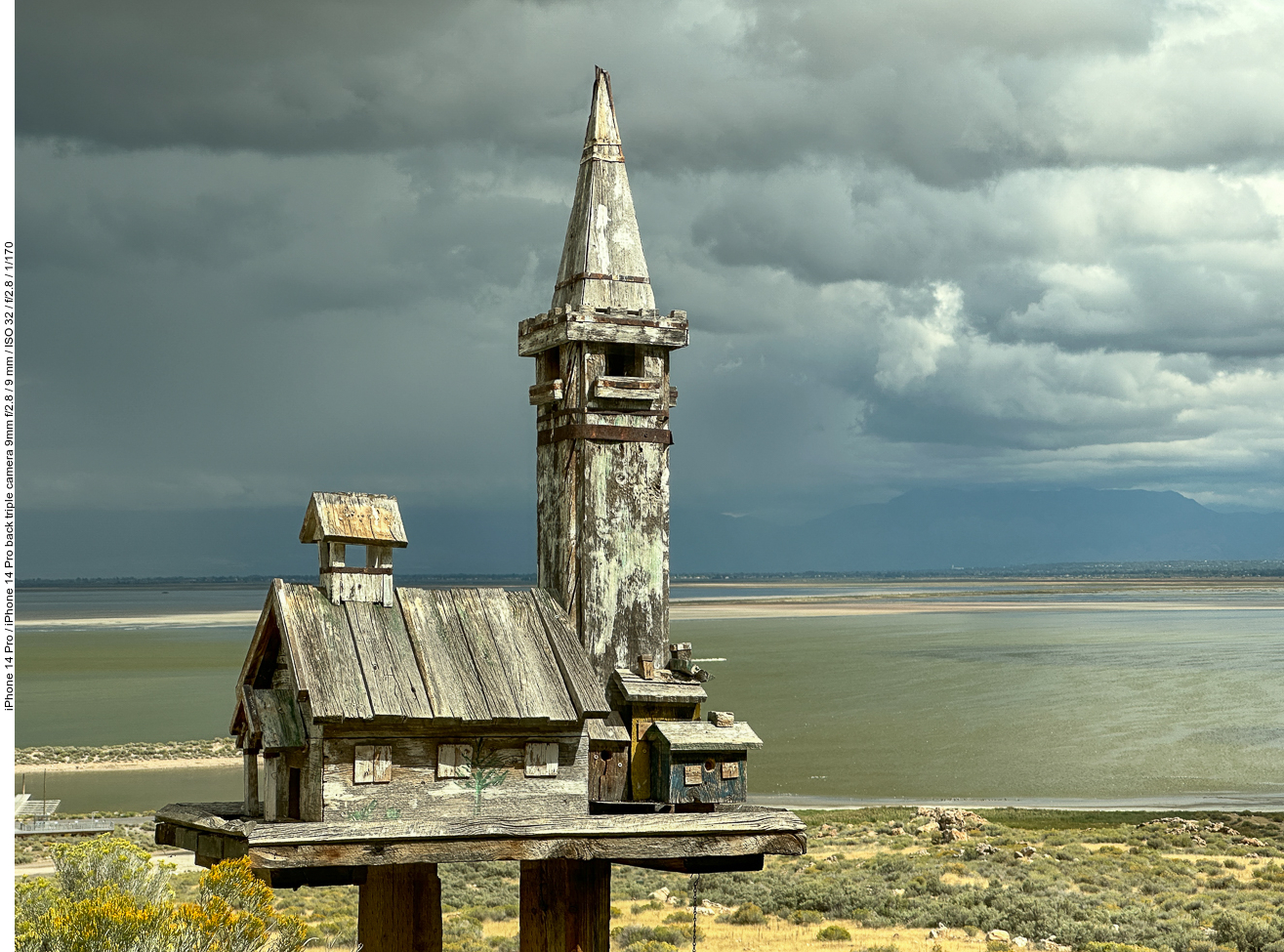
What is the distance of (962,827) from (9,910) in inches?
1086

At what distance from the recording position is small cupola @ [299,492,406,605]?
7414 mm

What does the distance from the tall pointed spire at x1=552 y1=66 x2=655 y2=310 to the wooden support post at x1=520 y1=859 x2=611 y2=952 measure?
313 centimetres

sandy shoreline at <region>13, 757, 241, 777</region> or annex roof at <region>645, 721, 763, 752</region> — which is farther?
sandy shoreline at <region>13, 757, 241, 777</region>

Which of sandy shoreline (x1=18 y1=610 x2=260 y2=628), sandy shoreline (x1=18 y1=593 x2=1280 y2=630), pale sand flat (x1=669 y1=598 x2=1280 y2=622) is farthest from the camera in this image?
pale sand flat (x1=669 y1=598 x2=1280 y2=622)

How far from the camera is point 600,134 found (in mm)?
8633

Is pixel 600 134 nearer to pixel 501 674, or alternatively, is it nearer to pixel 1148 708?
pixel 501 674

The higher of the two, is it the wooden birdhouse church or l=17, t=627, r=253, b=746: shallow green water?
the wooden birdhouse church

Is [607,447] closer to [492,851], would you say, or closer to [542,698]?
[542,698]

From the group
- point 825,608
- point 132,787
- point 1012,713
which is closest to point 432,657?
point 132,787

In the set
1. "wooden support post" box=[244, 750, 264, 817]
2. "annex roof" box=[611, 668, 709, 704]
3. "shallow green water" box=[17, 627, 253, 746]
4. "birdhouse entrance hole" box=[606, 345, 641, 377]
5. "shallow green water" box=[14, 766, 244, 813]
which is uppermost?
"birdhouse entrance hole" box=[606, 345, 641, 377]

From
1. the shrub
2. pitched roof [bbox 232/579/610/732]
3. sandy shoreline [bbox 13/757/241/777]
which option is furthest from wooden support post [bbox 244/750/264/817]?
sandy shoreline [bbox 13/757/241/777]

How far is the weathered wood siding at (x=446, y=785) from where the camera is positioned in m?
6.99

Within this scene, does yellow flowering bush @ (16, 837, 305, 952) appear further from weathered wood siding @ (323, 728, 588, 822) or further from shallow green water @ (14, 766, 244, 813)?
shallow green water @ (14, 766, 244, 813)

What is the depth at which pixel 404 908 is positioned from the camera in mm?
8148
